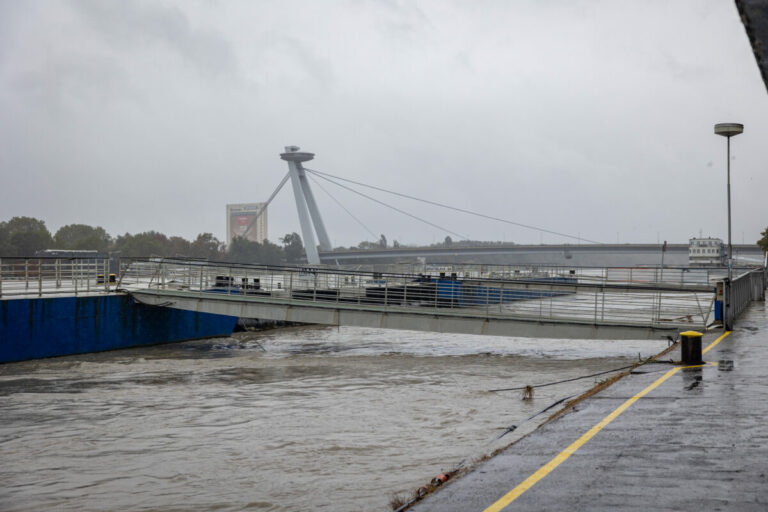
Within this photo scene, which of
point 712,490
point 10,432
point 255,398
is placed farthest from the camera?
point 255,398

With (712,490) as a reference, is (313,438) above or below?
below

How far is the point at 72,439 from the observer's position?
1195 cm

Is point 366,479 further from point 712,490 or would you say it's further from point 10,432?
point 10,432

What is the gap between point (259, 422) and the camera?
13180 millimetres

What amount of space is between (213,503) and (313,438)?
356cm

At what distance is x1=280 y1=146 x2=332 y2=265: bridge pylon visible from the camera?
88.8 m

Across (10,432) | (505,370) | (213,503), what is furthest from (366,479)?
(505,370)

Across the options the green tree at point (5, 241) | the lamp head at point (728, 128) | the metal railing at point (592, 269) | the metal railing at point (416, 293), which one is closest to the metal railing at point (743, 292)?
the metal railing at point (416, 293)

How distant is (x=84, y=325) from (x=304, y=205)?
7128 centimetres

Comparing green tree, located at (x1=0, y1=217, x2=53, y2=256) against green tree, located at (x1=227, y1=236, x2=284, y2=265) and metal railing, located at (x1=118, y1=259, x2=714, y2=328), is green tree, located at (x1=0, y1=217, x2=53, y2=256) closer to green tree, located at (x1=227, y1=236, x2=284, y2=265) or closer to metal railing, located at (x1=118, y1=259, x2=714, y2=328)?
green tree, located at (x1=227, y1=236, x2=284, y2=265)

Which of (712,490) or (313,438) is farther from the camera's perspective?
(313,438)

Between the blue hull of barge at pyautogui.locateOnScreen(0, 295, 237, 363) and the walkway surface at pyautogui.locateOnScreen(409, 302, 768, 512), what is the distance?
1923 centimetres

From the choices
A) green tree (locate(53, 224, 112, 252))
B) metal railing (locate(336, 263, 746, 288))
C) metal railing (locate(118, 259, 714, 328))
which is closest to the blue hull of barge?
metal railing (locate(118, 259, 714, 328))

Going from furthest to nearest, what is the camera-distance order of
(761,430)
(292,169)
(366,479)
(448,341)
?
(292,169) < (448,341) < (366,479) < (761,430)
